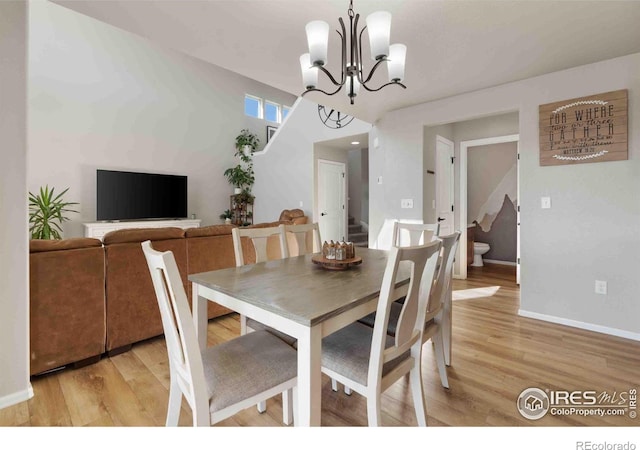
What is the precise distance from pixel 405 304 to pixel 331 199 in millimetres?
5093

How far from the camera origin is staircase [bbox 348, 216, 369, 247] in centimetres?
673

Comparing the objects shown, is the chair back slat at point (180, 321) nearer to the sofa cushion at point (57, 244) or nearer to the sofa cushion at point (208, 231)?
the sofa cushion at point (57, 244)

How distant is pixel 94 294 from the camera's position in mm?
2070

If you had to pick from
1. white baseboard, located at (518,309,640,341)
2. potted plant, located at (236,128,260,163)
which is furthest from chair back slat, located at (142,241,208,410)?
potted plant, located at (236,128,260,163)

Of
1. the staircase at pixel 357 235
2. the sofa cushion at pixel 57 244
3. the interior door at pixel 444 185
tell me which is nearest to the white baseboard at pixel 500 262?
the interior door at pixel 444 185

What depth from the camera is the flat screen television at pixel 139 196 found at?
5.34 metres

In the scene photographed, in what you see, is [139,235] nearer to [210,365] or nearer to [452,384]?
[210,365]

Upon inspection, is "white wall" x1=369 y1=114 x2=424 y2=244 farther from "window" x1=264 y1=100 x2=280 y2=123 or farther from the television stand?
"window" x1=264 y1=100 x2=280 y2=123

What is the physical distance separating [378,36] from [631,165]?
2469 millimetres

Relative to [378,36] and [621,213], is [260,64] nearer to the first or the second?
[378,36]

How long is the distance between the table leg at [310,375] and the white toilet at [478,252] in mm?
5041

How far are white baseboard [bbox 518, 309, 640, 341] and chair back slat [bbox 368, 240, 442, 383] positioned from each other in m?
2.21

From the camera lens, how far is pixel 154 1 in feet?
5.82
